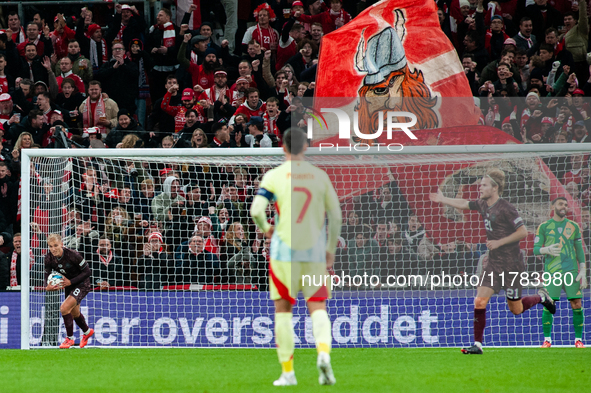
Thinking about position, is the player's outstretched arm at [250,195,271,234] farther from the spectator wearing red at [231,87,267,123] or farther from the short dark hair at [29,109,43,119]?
the short dark hair at [29,109,43,119]

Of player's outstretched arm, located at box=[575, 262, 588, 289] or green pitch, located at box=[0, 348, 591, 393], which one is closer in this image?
green pitch, located at box=[0, 348, 591, 393]

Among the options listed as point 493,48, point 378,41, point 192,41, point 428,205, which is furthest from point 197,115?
point 493,48

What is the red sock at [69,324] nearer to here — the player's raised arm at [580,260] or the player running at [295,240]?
the player running at [295,240]

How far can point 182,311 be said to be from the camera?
1085cm

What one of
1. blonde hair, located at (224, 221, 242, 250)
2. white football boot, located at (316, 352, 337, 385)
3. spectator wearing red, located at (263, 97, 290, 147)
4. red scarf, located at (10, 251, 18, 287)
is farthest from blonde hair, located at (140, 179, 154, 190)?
white football boot, located at (316, 352, 337, 385)

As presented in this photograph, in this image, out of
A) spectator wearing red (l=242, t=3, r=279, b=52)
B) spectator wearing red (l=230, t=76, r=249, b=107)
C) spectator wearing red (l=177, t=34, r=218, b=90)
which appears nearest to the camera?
spectator wearing red (l=230, t=76, r=249, b=107)

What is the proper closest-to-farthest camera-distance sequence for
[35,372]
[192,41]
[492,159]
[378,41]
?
[35,372]
[492,159]
[378,41]
[192,41]

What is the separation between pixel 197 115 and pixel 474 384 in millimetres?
8264

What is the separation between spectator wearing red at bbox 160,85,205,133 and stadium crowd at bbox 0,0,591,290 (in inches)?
1.0

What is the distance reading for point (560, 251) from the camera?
32.6 feet

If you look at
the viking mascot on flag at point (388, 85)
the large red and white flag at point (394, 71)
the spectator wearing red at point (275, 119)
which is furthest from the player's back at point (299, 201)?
the spectator wearing red at point (275, 119)

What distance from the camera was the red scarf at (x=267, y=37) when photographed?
1489cm

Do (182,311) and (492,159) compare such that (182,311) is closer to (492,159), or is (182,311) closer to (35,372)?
(35,372)

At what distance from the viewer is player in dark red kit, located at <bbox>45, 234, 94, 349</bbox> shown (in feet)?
34.1
